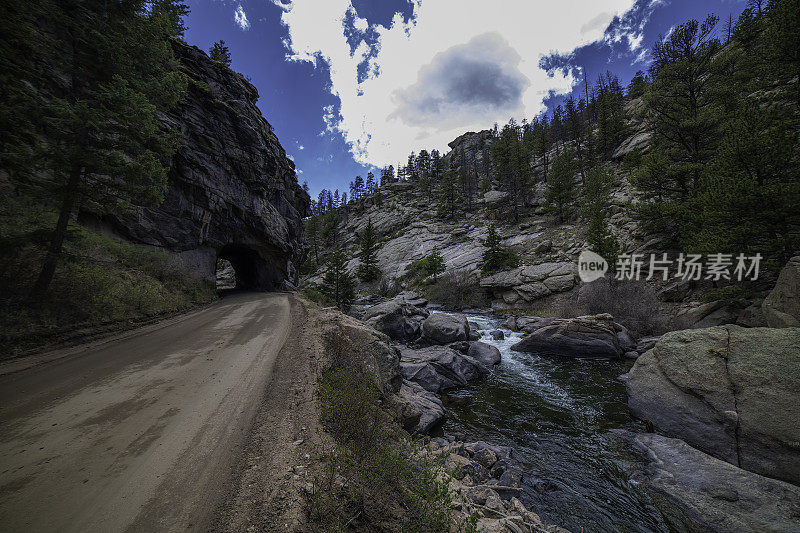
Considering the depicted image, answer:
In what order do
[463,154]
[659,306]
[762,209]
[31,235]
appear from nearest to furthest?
[31,235]
[762,209]
[659,306]
[463,154]

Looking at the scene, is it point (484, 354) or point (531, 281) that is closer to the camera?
point (484, 354)

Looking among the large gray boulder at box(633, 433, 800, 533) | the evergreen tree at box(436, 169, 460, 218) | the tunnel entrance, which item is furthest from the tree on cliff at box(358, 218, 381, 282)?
the large gray boulder at box(633, 433, 800, 533)

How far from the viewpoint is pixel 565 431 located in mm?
9008

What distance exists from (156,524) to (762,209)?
21.9 metres

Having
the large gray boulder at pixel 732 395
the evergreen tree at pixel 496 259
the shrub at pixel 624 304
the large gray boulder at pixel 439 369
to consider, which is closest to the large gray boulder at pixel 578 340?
the shrub at pixel 624 304

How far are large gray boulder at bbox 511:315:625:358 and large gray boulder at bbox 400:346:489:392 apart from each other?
17.0ft

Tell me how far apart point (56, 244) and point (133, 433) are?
9162 mm

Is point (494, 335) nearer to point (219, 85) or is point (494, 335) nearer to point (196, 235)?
point (196, 235)

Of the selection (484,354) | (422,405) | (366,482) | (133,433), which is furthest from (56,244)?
(484,354)

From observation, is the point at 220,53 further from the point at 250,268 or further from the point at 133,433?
the point at 133,433

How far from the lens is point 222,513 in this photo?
2.93m

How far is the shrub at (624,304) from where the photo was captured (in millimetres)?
18141

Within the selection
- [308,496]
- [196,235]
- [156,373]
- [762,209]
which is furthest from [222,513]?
[196,235]

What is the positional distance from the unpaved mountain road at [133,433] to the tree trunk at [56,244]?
2.82 meters
